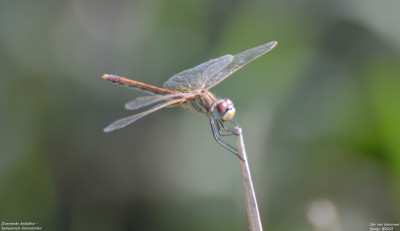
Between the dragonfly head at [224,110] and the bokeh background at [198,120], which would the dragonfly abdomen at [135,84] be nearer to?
the bokeh background at [198,120]

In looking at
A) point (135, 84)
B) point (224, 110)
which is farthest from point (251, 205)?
point (135, 84)

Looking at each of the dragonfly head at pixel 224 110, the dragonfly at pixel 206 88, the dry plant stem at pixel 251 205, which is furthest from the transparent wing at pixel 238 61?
the dry plant stem at pixel 251 205

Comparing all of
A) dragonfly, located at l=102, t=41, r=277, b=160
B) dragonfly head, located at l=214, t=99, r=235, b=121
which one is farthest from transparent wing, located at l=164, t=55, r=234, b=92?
dragonfly head, located at l=214, t=99, r=235, b=121

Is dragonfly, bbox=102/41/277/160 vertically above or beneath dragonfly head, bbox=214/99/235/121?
above

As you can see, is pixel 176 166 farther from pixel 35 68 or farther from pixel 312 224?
pixel 35 68

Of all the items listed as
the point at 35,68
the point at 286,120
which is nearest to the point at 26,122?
the point at 35,68

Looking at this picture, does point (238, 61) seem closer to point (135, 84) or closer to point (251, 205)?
point (135, 84)

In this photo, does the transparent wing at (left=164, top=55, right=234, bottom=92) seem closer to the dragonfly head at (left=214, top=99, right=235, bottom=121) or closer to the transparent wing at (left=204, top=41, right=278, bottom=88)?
the transparent wing at (left=204, top=41, right=278, bottom=88)
